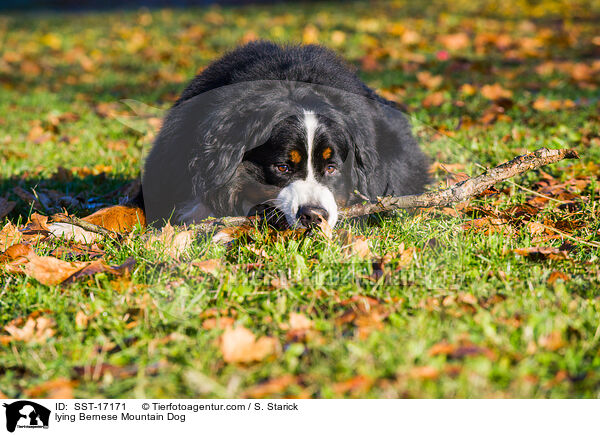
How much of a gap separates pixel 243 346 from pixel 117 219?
5.90ft

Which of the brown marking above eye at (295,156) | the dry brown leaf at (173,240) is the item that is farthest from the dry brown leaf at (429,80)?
the dry brown leaf at (173,240)

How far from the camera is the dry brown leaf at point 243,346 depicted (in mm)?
2176

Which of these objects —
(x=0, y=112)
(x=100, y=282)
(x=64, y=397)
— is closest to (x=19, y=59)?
(x=0, y=112)

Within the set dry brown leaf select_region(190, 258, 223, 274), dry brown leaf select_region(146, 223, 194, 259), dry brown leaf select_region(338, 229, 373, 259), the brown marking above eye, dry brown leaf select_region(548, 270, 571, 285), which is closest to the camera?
dry brown leaf select_region(548, 270, 571, 285)

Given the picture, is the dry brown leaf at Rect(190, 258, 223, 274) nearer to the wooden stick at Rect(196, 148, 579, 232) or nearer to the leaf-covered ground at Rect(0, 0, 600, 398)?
the leaf-covered ground at Rect(0, 0, 600, 398)

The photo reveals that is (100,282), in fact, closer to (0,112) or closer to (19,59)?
(0,112)

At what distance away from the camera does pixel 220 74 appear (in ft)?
13.0

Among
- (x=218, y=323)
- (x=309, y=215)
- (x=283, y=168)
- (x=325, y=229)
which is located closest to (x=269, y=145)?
(x=283, y=168)

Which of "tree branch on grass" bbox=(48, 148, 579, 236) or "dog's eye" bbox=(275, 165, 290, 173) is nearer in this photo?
"tree branch on grass" bbox=(48, 148, 579, 236)

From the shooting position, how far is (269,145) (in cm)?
352
